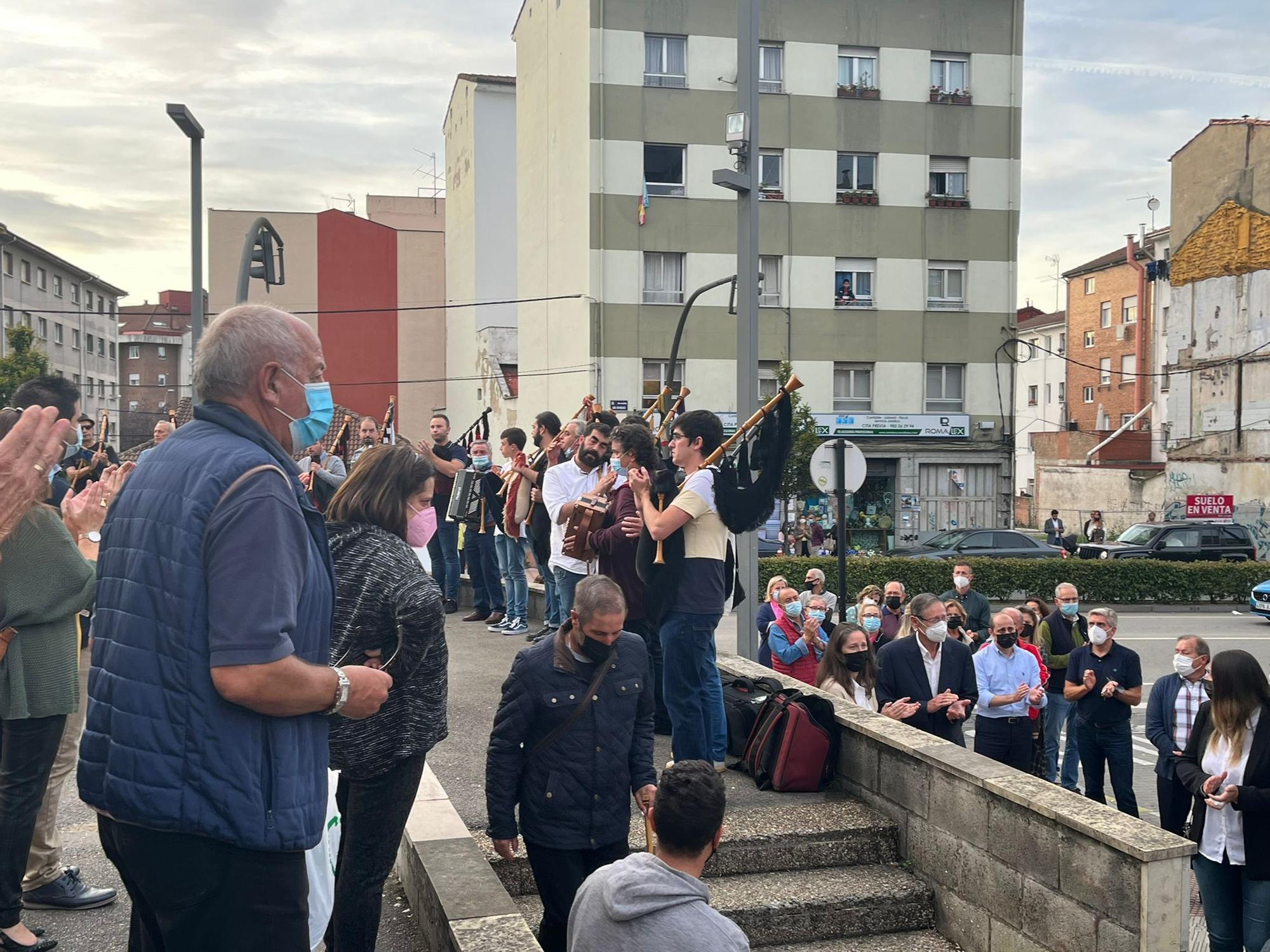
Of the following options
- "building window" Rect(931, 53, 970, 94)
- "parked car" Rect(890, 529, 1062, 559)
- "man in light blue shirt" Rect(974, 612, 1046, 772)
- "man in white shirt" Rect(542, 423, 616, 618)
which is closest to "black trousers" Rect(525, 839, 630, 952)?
"man in white shirt" Rect(542, 423, 616, 618)

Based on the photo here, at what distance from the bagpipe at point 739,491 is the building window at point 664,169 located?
30285 millimetres

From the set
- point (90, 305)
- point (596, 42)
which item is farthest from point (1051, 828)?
point (90, 305)

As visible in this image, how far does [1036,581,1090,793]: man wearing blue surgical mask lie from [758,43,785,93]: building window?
28917mm

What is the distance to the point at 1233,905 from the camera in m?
6.18

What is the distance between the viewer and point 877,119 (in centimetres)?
3750

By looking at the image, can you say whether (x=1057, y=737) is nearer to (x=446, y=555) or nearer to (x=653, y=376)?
(x=446, y=555)

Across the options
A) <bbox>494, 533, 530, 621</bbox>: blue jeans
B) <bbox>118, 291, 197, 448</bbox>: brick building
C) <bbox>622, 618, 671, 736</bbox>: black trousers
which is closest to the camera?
<bbox>622, 618, 671, 736</bbox>: black trousers

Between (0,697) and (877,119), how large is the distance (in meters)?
36.7

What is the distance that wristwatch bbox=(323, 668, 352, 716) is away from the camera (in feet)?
8.35

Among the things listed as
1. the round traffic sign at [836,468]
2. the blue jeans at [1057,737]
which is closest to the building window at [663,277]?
the round traffic sign at [836,468]

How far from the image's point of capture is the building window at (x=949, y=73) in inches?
1490

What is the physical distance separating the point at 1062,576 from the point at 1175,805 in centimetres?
2068

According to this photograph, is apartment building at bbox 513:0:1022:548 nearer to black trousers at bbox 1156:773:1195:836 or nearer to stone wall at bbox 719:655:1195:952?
black trousers at bbox 1156:773:1195:836

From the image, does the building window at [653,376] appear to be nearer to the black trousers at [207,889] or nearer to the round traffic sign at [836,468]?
the round traffic sign at [836,468]
